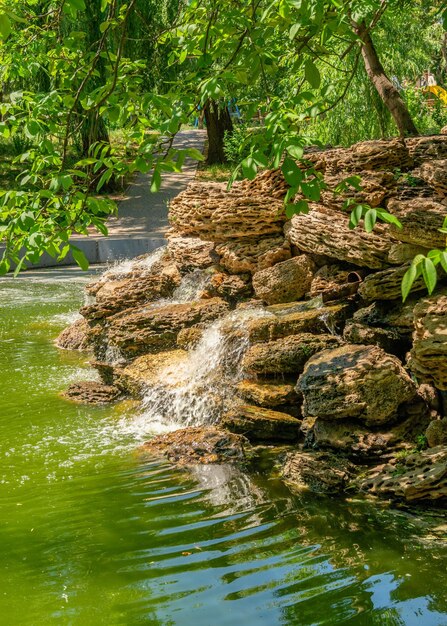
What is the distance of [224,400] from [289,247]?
2.28 meters

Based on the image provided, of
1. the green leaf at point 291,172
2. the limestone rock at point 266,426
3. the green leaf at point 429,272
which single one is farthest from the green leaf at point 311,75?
the limestone rock at point 266,426

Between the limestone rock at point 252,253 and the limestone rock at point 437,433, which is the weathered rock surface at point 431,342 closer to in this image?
the limestone rock at point 437,433

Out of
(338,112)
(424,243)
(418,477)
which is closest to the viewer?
(418,477)

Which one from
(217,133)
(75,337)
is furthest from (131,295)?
(217,133)

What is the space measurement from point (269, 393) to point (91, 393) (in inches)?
93.0

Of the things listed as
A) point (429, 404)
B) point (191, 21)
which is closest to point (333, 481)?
point (429, 404)

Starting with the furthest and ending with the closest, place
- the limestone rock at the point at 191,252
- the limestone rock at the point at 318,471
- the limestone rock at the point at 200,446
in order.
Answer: the limestone rock at the point at 191,252 < the limestone rock at the point at 200,446 < the limestone rock at the point at 318,471

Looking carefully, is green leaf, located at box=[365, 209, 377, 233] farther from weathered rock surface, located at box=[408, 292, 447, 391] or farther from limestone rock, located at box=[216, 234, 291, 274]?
limestone rock, located at box=[216, 234, 291, 274]

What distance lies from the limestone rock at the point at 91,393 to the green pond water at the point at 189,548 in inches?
51.7

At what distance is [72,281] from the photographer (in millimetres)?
17016

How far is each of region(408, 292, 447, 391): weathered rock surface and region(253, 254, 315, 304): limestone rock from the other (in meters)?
2.75

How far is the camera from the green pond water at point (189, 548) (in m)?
4.15

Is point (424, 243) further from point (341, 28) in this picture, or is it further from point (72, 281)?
point (72, 281)

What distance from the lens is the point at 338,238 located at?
814cm
